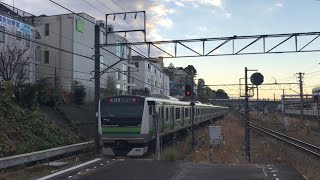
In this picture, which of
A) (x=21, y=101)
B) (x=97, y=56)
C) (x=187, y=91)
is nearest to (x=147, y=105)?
(x=97, y=56)

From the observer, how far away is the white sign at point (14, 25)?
131 feet

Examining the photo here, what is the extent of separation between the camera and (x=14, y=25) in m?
41.9

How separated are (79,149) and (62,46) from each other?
32.9 metres

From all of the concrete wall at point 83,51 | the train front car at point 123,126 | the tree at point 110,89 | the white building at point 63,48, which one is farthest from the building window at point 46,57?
the train front car at point 123,126

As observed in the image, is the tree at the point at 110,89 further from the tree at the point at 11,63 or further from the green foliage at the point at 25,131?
the green foliage at the point at 25,131

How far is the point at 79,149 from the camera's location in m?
20.5

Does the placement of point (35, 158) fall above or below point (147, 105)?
below

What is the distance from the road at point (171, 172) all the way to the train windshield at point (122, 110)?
229 inches

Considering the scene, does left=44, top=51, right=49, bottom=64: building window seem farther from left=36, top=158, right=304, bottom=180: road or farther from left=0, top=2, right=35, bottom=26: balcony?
left=36, top=158, right=304, bottom=180: road

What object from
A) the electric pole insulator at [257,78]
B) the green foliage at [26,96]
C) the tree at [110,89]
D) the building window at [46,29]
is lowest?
the green foliage at [26,96]

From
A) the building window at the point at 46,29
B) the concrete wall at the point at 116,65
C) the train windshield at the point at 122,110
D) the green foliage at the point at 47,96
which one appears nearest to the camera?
the train windshield at the point at 122,110

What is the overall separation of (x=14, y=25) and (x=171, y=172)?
110 ft

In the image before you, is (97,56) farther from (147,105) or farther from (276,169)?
(276,169)

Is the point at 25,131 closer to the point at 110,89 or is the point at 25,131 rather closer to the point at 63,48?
the point at 63,48
